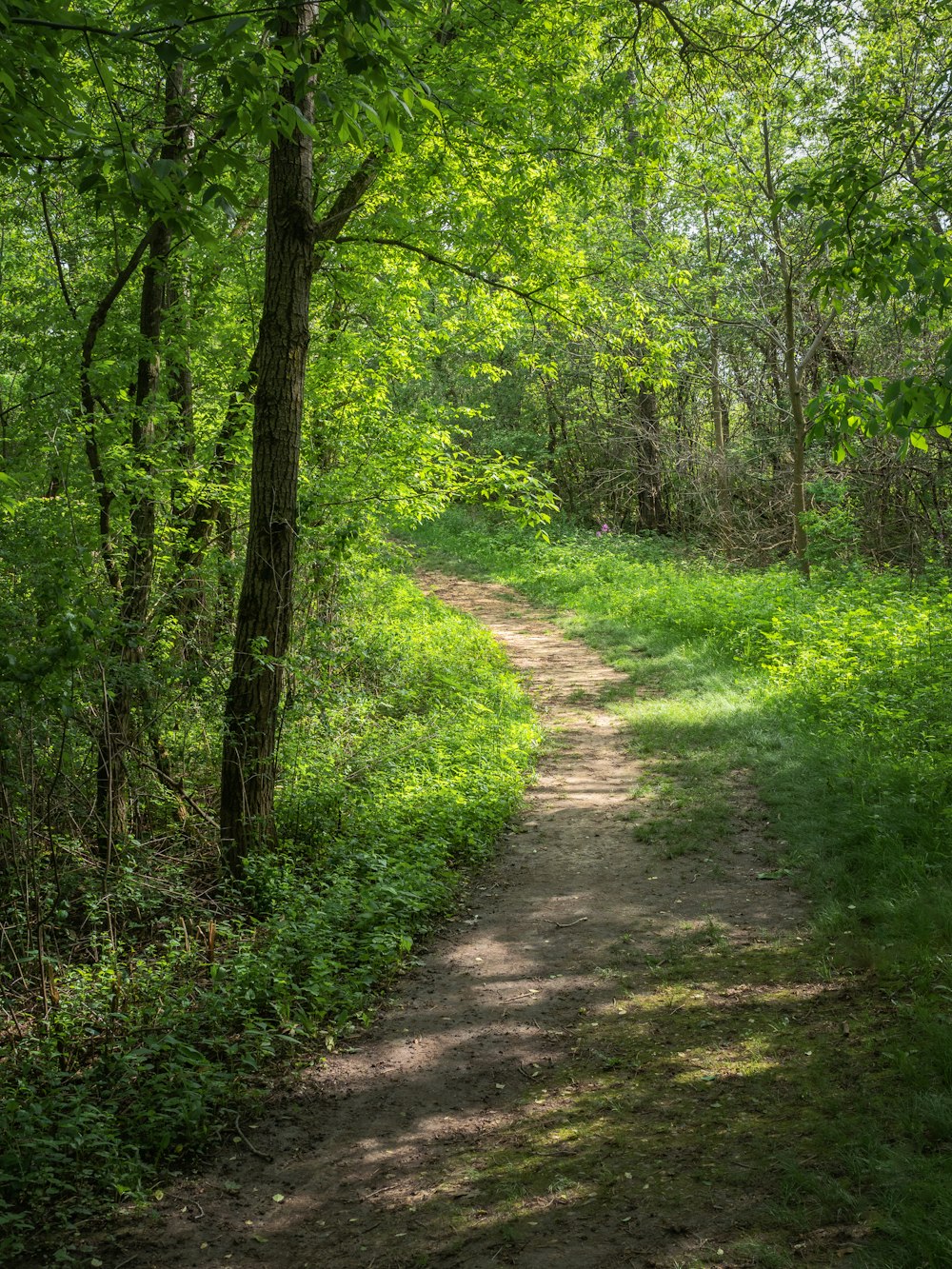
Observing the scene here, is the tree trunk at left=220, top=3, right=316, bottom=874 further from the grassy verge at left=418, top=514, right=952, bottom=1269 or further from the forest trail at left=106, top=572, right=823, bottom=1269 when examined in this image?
the grassy verge at left=418, top=514, right=952, bottom=1269

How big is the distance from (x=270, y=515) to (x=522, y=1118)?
396cm

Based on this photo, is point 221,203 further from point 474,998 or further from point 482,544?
point 482,544

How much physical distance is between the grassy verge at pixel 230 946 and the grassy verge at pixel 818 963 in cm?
136

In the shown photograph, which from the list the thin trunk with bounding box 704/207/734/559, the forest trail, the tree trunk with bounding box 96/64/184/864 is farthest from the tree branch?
the thin trunk with bounding box 704/207/734/559

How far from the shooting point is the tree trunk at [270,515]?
6.04 meters

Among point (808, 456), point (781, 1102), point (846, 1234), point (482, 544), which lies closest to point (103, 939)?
point (781, 1102)

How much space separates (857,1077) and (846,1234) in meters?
0.96

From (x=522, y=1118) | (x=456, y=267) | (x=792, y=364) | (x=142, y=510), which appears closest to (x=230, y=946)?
(x=522, y=1118)

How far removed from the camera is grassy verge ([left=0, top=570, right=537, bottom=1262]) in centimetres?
368

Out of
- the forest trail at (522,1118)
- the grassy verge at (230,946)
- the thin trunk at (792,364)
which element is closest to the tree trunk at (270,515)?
the grassy verge at (230,946)

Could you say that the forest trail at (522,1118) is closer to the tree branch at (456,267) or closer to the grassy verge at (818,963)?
the grassy verge at (818,963)

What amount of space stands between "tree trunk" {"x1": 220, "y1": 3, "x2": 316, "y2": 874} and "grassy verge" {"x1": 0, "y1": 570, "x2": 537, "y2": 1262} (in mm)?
469

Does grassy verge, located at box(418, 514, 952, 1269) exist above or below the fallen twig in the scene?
above

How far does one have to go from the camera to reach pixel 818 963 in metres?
4.93
